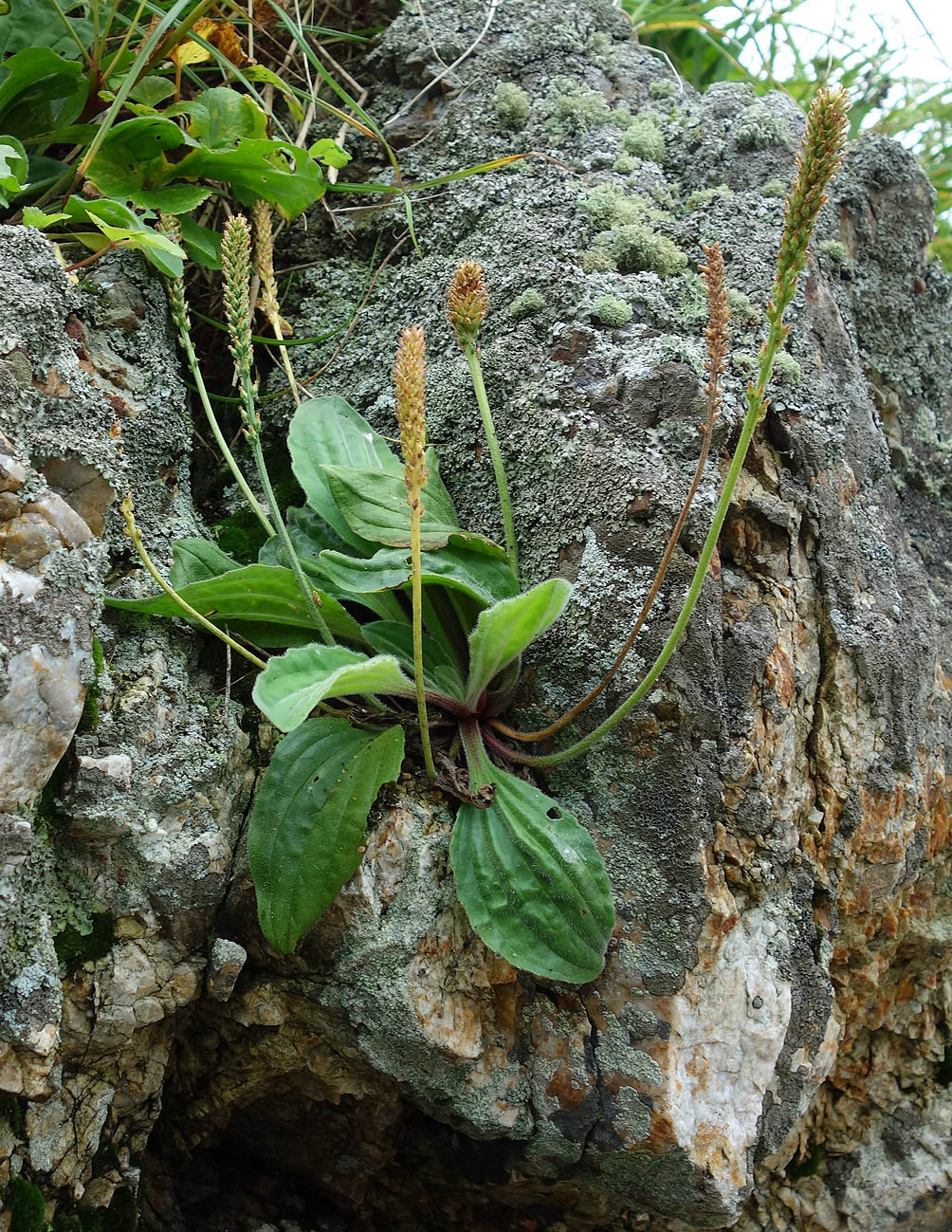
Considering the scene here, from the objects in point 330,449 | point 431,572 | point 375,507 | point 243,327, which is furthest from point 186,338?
point 431,572

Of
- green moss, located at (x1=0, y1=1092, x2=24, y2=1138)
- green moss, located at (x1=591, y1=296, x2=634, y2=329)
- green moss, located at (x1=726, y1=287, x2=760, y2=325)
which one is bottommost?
green moss, located at (x1=0, y1=1092, x2=24, y2=1138)

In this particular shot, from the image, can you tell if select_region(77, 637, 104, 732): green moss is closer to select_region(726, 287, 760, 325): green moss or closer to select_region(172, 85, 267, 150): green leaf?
select_region(172, 85, 267, 150): green leaf

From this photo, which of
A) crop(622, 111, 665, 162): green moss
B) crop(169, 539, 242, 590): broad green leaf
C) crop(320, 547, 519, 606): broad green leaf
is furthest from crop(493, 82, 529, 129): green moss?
crop(169, 539, 242, 590): broad green leaf

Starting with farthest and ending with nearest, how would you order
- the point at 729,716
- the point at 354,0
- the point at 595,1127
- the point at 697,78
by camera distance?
the point at 697,78, the point at 354,0, the point at 729,716, the point at 595,1127

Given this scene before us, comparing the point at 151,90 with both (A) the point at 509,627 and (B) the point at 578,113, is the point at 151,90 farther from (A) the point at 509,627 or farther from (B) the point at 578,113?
(A) the point at 509,627

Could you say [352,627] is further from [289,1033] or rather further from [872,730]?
[872,730]

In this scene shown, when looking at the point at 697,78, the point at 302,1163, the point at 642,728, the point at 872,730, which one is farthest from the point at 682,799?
the point at 697,78

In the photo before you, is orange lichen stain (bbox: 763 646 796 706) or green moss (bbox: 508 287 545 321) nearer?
orange lichen stain (bbox: 763 646 796 706)

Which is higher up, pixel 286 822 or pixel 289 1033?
pixel 286 822
